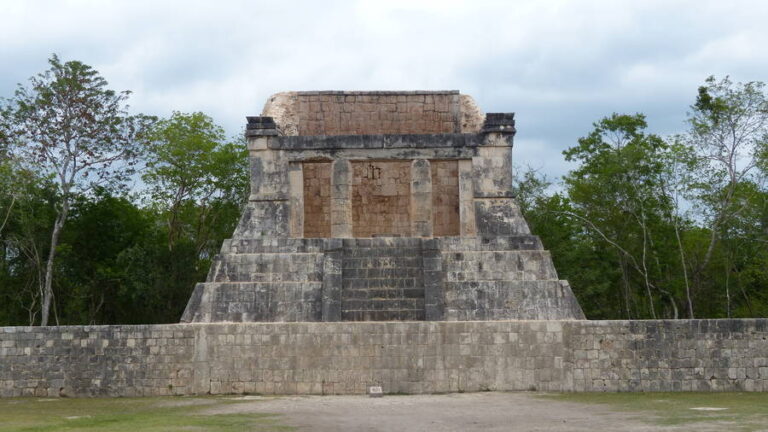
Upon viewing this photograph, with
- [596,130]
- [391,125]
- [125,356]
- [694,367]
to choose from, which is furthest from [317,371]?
[596,130]

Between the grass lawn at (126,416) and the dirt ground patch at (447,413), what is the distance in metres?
0.44

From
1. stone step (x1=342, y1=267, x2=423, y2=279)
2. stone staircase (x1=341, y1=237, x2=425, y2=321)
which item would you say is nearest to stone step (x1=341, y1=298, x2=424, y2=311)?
stone staircase (x1=341, y1=237, x2=425, y2=321)

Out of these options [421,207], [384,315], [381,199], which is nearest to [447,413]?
[384,315]

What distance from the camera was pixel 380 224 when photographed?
18953 millimetres

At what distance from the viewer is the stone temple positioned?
1452 centimetres

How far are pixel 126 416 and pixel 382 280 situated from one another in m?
5.60

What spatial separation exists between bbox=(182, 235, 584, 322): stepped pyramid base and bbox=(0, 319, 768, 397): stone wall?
92 cm

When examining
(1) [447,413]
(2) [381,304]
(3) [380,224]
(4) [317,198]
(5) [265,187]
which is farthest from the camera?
(3) [380,224]

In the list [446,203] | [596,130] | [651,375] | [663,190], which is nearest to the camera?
[651,375]

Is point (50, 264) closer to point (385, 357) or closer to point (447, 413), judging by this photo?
point (385, 357)

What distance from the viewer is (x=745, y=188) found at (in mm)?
25188

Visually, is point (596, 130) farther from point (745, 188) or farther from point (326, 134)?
point (326, 134)

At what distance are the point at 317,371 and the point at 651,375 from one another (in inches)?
199

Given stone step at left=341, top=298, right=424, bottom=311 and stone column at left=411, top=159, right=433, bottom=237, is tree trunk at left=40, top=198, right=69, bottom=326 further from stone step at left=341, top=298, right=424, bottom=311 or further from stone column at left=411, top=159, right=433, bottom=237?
stone step at left=341, top=298, right=424, bottom=311
